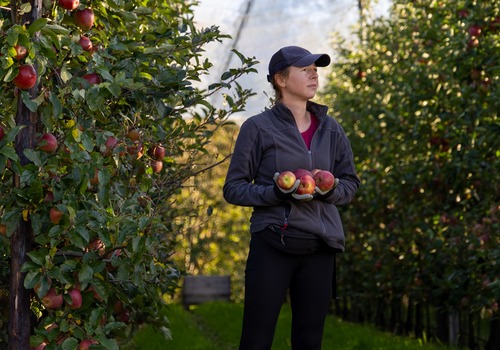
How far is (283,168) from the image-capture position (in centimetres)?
383

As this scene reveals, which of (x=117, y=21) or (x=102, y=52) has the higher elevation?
(x=117, y=21)

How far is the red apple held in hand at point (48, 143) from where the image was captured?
11.4ft

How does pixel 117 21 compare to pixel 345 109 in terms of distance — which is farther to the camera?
pixel 345 109

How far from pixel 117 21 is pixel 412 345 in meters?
4.46

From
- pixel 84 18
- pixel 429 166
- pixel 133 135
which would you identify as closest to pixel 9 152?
pixel 84 18

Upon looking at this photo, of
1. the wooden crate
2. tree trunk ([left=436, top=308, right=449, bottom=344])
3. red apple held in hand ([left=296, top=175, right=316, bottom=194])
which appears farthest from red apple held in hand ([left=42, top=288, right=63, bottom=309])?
the wooden crate

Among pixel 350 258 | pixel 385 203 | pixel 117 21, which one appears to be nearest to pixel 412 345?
pixel 385 203

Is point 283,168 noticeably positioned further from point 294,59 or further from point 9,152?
point 9,152

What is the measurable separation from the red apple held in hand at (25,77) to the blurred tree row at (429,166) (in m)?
3.03

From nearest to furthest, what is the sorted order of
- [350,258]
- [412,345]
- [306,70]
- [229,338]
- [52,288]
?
[52,288] → [306,70] → [412,345] → [229,338] → [350,258]

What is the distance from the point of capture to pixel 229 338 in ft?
30.8

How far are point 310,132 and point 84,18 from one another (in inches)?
43.6

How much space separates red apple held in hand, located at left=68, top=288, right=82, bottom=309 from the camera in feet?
11.4

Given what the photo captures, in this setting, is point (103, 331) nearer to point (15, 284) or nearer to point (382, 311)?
point (15, 284)
